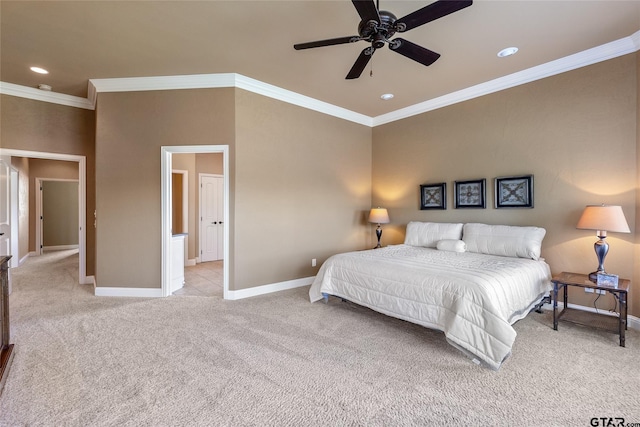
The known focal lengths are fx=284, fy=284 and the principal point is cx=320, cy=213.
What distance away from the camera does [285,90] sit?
4.21 m

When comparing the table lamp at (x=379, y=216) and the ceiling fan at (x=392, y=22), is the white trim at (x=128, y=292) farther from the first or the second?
the ceiling fan at (x=392, y=22)

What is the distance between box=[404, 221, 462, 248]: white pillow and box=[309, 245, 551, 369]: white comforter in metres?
0.50

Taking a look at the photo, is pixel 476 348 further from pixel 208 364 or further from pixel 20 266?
pixel 20 266

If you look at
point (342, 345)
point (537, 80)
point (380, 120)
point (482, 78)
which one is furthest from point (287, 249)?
Result: point (537, 80)

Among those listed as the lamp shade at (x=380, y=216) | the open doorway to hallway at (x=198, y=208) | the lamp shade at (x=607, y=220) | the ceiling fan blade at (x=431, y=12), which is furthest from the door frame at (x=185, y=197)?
the lamp shade at (x=607, y=220)

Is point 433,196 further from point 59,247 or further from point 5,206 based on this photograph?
point 59,247

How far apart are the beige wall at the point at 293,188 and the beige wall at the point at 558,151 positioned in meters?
1.35

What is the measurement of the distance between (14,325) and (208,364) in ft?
7.70

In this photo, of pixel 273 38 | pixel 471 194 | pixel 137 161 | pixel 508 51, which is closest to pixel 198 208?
pixel 137 161

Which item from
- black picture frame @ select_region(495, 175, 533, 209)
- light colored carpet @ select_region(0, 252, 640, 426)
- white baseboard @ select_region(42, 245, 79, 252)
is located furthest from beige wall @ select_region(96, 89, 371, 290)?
white baseboard @ select_region(42, 245, 79, 252)

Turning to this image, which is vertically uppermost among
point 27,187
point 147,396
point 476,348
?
point 27,187

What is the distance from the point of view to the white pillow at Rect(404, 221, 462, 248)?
13.4ft

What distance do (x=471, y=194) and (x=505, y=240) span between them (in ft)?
3.15

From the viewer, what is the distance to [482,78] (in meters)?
3.80
